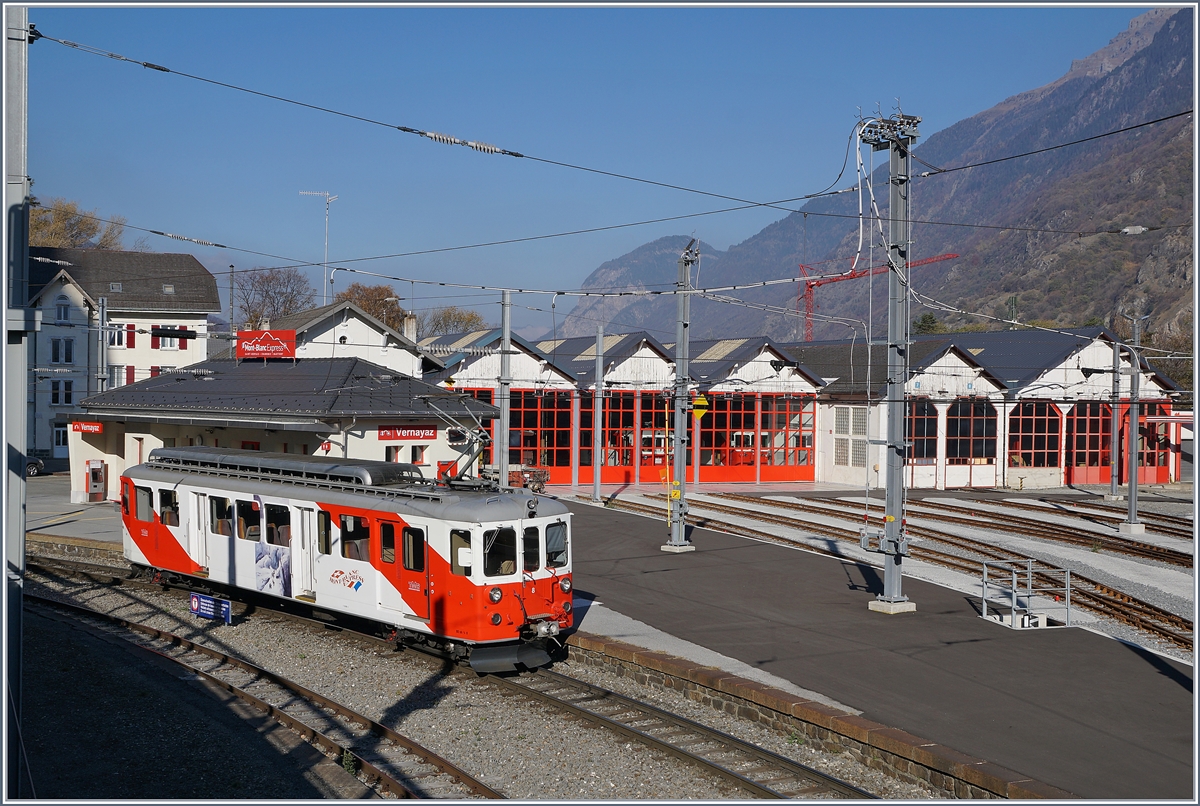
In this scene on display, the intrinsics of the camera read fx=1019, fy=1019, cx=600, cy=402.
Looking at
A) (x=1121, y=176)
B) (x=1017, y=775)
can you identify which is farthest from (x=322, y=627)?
(x=1121, y=176)

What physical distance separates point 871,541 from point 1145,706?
6.40 metres

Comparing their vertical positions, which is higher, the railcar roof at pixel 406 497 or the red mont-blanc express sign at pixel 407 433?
the red mont-blanc express sign at pixel 407 433

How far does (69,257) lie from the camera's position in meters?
56.5

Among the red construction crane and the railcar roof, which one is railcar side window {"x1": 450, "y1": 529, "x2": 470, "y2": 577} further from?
the red construction crane

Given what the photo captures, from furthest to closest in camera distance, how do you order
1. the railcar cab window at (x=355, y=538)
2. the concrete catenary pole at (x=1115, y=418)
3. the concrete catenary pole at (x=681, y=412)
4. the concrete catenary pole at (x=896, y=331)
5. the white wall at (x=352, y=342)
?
the white wall at (x=352, y=342)
the concrete catenary pole at (x=1115, y=418)
the concrete catenary pole at (x=681, y=412)
the concrete catenary pole at (x=896, y=331)
the railcar cab window at (x=355, y=538)

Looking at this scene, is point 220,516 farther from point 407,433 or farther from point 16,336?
point 16,336

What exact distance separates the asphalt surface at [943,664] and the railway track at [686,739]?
1.63m

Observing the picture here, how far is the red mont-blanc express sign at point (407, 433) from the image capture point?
28.2 meters

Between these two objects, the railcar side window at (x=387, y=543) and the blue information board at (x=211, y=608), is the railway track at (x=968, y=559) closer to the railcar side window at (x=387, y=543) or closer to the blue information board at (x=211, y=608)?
the railcar side window at (x=387, y=543)

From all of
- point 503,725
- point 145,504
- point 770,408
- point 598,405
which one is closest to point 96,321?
point 598,405

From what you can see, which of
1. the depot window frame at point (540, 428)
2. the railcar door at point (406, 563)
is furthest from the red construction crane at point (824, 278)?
the depot window frame at point (540, 428)

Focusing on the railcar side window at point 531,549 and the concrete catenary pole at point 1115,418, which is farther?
the concrete catenary pole at point 1115,418

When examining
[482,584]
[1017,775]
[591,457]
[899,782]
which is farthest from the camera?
[591,457]

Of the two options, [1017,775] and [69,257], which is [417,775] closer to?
[1017,775]
